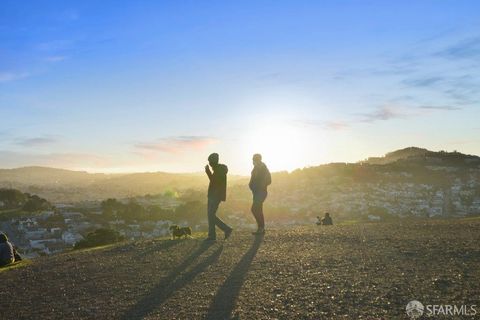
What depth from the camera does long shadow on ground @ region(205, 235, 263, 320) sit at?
23.1 ft

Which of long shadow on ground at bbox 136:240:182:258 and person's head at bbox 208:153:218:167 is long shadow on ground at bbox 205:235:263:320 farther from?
person's head at bbox 208:153:218:167

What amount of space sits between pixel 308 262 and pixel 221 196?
512cm

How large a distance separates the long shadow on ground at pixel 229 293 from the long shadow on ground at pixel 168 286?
0.82 metres

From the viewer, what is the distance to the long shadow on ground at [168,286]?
7.44 metres

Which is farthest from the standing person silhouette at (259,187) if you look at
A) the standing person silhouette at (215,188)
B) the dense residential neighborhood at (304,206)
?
the dense residential neighborhood at (304,206)

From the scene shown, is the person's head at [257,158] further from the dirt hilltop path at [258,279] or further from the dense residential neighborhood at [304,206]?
the dense residential neighborhood at [304,206]

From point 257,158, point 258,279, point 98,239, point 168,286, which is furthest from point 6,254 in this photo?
point 258,279

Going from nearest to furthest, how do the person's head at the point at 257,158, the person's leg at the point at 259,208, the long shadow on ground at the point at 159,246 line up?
1. the long shadow on ground at the point at 159,246
2. the person's leg at the point at 259,208
3. the person's head at the point at 257,158

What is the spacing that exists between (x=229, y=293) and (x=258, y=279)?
0.94m

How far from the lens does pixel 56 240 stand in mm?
27422

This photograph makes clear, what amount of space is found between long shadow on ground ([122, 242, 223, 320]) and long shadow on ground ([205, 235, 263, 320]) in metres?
0.82

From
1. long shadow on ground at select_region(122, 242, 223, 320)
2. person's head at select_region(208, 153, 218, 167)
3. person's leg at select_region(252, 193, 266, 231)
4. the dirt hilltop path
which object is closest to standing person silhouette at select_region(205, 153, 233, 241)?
person's head at select_region(208, 153, 218, 167)

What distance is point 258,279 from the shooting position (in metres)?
8.77

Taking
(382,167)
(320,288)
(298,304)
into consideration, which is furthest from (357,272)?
(382,167)
